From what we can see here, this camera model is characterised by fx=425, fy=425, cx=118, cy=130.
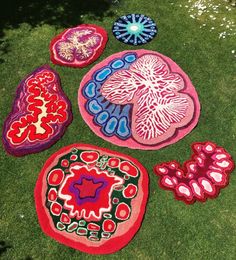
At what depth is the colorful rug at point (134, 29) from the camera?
13.1m

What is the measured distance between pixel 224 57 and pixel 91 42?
13.2 feet

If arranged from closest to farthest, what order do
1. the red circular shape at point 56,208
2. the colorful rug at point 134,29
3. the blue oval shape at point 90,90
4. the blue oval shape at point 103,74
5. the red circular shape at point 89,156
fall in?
1. the red circular shape at point 56,208
2. the red circular shape at point 89,156
3. the blue oval shape at point 90,90
4. the blue oval shape at point 103,74
5. the colorful rug at point 134,29

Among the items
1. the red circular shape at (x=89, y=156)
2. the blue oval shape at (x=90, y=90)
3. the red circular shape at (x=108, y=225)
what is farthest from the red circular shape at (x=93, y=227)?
the blue oval shape at (x=90, y=90)

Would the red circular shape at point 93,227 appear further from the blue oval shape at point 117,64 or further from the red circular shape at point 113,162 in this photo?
the blue oval shape at point 117,64

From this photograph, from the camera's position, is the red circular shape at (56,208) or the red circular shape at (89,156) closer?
the red circular shape at (56,208)

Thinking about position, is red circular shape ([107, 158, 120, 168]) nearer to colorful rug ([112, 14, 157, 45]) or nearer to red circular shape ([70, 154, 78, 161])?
red circular shape ([70, 154, 78, 161])

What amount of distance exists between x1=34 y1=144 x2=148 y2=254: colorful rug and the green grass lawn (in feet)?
0.62

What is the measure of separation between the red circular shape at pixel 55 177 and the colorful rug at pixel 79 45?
11.9 ft

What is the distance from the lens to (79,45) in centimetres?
1305

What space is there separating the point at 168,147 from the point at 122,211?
2116mm

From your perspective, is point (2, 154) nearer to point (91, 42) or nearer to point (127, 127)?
point (127, 127)

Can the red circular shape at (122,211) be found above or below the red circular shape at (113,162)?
below

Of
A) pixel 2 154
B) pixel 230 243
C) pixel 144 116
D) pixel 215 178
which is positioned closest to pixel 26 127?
pixel 2 154

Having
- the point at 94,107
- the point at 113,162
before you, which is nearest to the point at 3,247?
the point at 113,162
